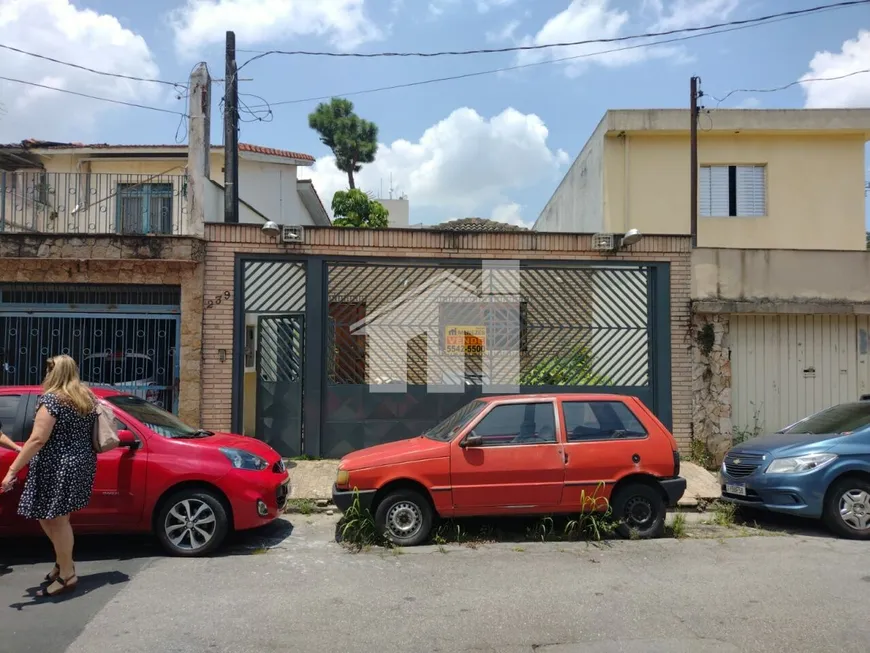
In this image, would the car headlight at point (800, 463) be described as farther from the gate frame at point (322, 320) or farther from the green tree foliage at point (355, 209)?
the green tree foliage at point (355, 209)

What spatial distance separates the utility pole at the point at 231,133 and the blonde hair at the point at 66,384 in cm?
603

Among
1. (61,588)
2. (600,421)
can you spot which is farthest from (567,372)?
(61,588)

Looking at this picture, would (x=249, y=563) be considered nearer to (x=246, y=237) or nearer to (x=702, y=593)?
(x=702, y=593)

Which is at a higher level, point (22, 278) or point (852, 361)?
point (22, 278)

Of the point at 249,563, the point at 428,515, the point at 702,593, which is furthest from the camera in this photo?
the point at 428,515

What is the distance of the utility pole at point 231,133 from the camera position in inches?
421

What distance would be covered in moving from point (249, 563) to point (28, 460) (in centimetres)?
200

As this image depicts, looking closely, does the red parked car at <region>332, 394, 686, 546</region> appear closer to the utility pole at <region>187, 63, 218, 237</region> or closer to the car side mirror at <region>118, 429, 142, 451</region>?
the car side mirror at <region>118, 429, 142, 451</region>

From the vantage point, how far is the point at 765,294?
1006 centimetres

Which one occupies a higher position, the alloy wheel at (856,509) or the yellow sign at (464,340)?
the yellow sign at (464,340)

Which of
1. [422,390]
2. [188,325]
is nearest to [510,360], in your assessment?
[422,390]

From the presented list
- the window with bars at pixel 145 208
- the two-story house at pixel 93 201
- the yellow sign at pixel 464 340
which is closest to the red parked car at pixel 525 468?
the yellow sign at pixel 464 340

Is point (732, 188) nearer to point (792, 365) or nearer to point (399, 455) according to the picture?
point (792, 365)

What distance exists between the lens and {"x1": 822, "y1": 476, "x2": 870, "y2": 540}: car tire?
653cm
